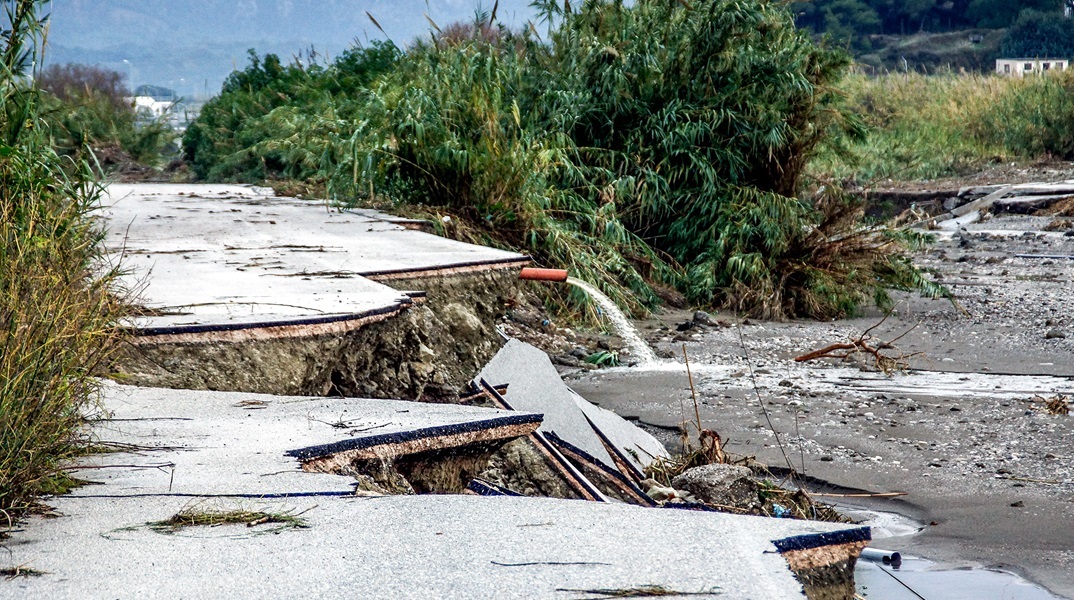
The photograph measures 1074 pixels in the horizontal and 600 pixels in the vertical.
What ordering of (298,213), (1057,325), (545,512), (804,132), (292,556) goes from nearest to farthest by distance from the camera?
(292,556) < (545,512) < (1057,325) < (298,213) < (804,132)

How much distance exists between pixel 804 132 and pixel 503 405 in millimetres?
5755

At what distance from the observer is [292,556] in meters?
2.13

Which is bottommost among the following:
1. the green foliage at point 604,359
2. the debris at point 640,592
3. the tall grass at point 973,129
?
the green foliage at point 604,359

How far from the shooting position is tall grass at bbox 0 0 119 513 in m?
2.25

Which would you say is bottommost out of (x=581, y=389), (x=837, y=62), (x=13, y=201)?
(x=581, y=389)

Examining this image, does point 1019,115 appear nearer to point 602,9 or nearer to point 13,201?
point 602,9

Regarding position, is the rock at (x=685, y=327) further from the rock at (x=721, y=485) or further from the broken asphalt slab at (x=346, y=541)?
the broken asphalt slab at (x=346, y=541)

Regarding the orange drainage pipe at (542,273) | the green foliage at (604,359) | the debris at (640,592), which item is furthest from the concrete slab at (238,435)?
the green foliage at (604,359)

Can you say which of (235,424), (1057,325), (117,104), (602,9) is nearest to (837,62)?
(602,9)

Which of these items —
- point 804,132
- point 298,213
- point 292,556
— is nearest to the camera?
point 292,556

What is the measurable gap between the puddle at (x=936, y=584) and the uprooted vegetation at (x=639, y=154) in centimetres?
400

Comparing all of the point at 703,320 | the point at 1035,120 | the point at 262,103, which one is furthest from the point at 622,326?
the point at 1035,120

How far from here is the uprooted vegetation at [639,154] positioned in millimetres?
7746

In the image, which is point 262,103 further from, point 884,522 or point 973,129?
point 973,129
